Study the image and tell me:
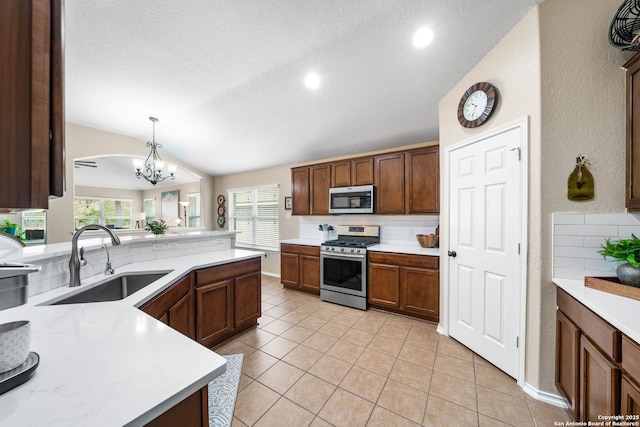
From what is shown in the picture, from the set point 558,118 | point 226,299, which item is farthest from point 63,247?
point 558,118

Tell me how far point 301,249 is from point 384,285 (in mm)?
1459

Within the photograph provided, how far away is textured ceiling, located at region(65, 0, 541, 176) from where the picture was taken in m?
1.79

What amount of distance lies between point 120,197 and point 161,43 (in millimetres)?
8916

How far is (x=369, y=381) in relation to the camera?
71.8 inches

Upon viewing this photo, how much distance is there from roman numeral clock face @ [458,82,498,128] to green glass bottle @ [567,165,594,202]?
74 centimetres

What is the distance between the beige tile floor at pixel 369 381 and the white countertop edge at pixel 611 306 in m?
0.85

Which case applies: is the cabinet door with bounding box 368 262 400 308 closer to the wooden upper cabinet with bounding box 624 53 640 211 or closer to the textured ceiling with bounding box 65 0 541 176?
the textured ceiling with bounding box 65 0 541 176

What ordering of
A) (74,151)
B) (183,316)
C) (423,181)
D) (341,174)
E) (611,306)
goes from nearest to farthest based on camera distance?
(611,306), (183,316), (423,181), (74,151), (341,174)

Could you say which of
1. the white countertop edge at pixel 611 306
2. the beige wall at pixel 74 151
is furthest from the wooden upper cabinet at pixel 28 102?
the beige wall at pixel 74 151

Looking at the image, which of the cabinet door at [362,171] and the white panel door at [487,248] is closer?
the white panel door at [487,248]

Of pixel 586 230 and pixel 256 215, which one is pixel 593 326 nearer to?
pixel 586 230

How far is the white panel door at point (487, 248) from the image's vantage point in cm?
179

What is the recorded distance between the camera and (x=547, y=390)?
1.60m

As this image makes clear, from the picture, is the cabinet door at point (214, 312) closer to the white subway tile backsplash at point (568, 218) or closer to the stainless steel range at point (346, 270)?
the stainless steel range at point (346, 270)
